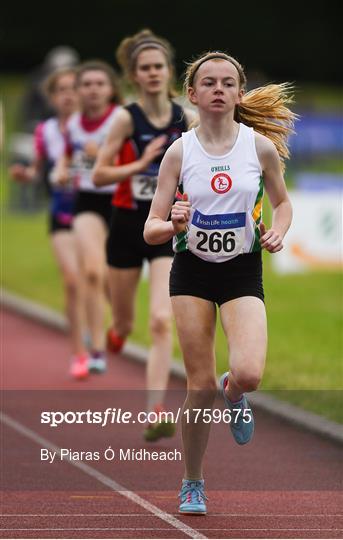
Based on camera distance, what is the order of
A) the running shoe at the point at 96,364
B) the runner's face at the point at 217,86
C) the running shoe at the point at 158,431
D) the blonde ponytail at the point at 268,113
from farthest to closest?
1. the running shoe at the point at 96,364
2. the running shoe at the point at 158,431
3. the blonde ponytail at the point at 268,113
4. the runner's face at the point at 217,86

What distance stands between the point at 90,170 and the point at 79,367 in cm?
165

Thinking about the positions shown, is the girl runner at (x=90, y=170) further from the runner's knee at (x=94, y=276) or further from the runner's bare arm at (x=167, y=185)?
the runner's bare arm at (x=167, y=185)

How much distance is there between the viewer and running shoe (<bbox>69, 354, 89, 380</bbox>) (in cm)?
1223

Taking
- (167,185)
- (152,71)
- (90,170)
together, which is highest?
(90,170)

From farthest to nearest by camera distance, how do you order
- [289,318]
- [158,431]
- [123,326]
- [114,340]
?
[289,318] → [114,340] → [123,326] → [158,431]

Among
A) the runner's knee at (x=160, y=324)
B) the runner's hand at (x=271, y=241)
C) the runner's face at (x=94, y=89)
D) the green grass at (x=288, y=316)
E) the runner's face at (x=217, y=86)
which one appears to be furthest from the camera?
the runner's face at (x=94, y=89)

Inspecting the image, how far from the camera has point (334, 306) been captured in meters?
17.3

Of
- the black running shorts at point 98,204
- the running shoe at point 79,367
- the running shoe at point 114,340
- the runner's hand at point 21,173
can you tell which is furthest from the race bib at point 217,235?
the runner's hand at point 21,173

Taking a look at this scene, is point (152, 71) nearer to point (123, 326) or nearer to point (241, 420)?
point (123, 326)

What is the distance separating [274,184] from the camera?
23.7 ft

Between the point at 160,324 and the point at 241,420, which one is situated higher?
the point at 160,324

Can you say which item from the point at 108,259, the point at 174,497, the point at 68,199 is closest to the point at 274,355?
the point at 68,199

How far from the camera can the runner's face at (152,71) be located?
31.6 ft

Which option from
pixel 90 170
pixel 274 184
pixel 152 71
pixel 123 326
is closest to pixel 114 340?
pixel 123 326
